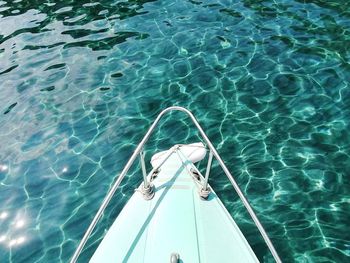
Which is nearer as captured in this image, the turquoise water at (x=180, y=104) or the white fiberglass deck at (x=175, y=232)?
the white fiberglass deck at (x=175, y=232)

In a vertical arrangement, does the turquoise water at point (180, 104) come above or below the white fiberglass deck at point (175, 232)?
below

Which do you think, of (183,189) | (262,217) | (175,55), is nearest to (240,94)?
(175,55)

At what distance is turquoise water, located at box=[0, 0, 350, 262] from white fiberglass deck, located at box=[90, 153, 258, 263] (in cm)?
149

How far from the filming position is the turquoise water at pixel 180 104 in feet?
22.1

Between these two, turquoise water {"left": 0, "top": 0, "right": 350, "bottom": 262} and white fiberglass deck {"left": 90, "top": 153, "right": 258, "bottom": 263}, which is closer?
white fiberglass deck {"left": 90, "top": 153, "right": 258, "bottom": 263}

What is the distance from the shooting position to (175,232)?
4770 millimetres

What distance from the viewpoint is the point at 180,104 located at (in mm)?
9039

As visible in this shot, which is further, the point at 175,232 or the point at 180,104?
the point at 180,104

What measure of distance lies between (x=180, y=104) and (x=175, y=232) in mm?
4759

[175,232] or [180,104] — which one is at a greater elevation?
[175,232]

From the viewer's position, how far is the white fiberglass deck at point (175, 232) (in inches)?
178

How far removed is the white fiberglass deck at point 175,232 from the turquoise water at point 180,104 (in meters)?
1.49

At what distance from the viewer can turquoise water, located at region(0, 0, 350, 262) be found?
6.74 m

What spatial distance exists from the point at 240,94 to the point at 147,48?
12.1 ft
